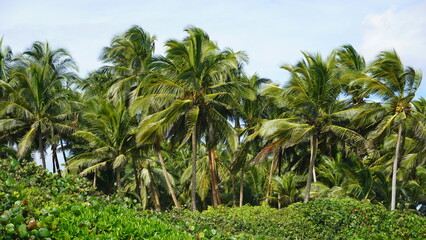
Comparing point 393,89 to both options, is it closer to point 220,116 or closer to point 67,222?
point 220,116

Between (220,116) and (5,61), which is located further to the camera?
(5,61)

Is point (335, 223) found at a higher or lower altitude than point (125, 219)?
lower

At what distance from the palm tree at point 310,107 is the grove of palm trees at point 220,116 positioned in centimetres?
4

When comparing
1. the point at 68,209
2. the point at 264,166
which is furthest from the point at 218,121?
the point at 68,209

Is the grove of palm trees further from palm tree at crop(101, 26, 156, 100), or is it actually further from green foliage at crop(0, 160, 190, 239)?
green foliage at crop(0, 160, 190, 239)

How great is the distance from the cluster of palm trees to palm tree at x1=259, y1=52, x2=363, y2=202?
45 mm

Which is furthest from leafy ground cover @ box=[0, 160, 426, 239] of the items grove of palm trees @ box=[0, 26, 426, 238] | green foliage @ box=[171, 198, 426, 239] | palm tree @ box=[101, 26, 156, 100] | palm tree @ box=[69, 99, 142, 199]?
palm tree @ box=[101, 26, 156, 100]

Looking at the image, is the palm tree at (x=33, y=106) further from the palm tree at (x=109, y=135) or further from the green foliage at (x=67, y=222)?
the green foliage at (x=67, y=222)

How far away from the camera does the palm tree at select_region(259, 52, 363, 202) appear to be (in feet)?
61.8

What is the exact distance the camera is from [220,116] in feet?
60.8

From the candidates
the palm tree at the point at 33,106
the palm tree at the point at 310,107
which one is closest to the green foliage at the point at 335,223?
the palm tree at the point at 310,107

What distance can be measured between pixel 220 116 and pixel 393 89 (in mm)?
6554

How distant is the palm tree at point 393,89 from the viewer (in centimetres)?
1822

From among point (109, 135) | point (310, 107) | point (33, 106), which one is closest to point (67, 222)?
point (310, 107)
